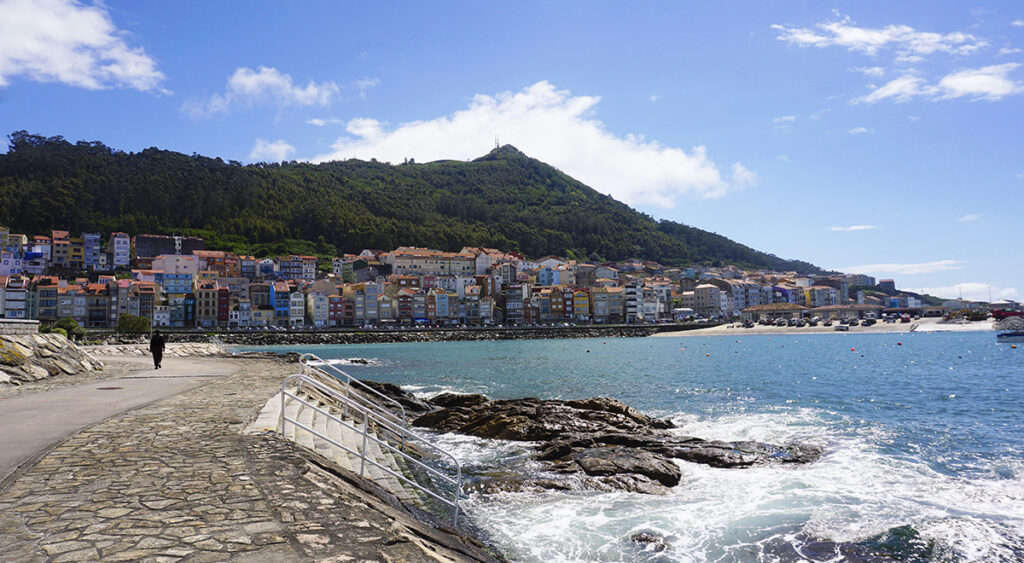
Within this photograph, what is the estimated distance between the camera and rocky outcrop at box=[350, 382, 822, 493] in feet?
36.2

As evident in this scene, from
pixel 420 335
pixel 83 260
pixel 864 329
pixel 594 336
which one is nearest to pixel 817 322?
pixel 864 329

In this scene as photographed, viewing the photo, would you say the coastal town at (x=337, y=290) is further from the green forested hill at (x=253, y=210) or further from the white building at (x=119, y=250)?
the green forested hill at (x=253, y=210)

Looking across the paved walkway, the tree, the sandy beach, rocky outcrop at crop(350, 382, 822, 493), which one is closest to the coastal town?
the tree

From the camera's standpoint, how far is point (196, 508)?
4.82 metres

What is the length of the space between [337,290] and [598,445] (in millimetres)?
101370

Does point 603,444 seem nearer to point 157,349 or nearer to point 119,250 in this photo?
point 157,349

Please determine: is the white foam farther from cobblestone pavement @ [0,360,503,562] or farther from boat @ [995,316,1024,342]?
boat @ [995,316,1024,342]

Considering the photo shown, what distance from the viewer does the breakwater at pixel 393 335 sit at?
243 feet

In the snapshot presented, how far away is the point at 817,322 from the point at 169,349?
104 m

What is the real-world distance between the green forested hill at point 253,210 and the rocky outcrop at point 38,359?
119380 mm

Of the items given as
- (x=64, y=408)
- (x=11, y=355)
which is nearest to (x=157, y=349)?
(x=11, y=355)

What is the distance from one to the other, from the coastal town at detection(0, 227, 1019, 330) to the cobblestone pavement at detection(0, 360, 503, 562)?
8638 cm

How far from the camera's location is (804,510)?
31.6ft

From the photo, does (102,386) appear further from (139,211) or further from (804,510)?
(139,211)
